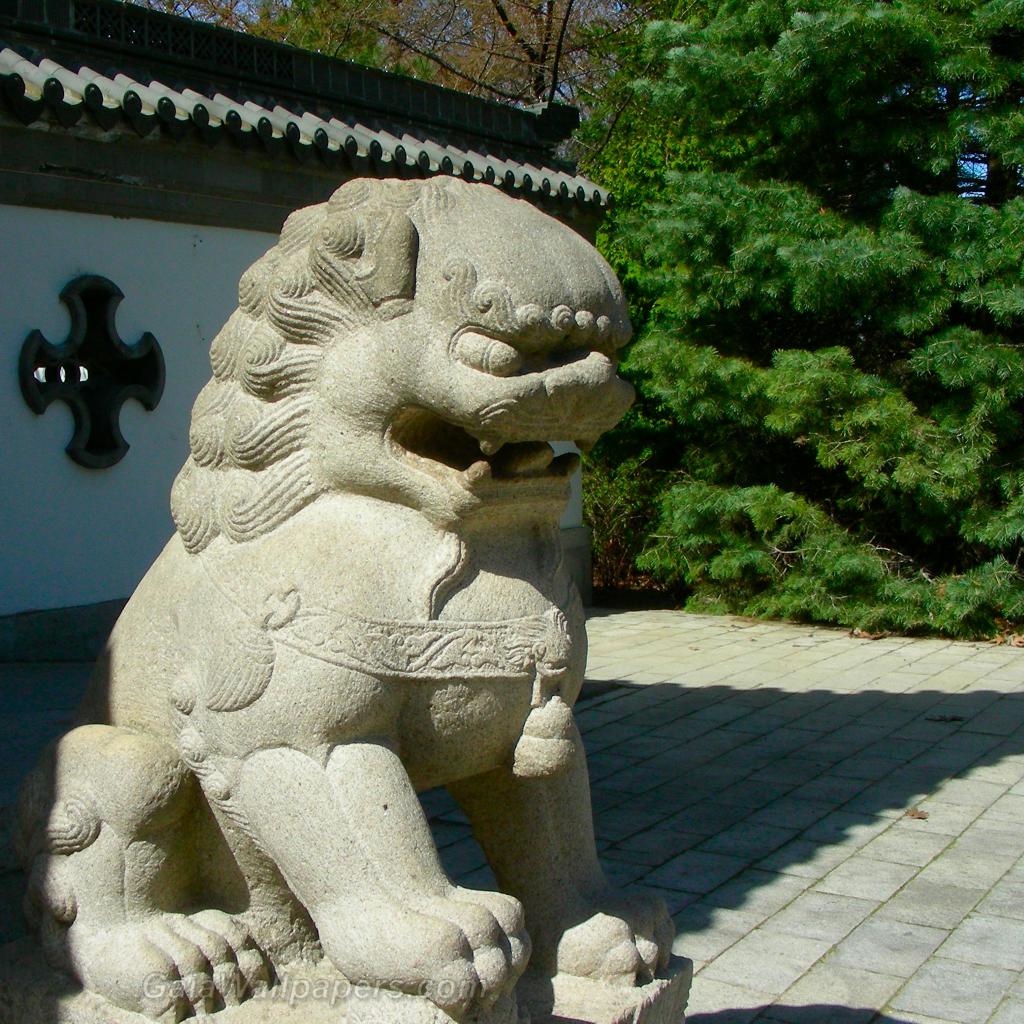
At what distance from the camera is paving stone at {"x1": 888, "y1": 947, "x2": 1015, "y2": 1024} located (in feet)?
10.3

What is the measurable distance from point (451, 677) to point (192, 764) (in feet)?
1.40

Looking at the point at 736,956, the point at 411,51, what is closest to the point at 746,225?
the point at 736,956

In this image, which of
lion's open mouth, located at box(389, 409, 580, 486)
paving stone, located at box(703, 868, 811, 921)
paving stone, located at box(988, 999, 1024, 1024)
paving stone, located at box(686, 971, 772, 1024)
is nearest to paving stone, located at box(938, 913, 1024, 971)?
paving stone, located at box(988, 999, 1024, 1024)

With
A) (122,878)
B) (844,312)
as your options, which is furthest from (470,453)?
(844,312)

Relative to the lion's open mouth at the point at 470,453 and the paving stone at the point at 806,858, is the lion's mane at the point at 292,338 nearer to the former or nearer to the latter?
the lion's open mouth at the point at 470,453

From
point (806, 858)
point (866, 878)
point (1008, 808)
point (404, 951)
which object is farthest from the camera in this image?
point (1008, 808)

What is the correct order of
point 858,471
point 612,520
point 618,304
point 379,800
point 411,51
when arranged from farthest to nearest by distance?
point 411,51 → point 612,520 → point 858,471 → point 618,304 → point 379,800

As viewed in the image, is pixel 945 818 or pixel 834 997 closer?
pixel 834 997

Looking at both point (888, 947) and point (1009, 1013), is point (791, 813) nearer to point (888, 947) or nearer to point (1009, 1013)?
point (888, 947)

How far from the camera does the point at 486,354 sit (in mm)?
1847

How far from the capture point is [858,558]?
29.1ft

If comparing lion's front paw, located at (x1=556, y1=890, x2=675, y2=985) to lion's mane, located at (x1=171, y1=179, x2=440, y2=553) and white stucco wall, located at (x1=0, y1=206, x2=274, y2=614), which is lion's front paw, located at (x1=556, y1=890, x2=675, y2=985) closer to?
lion's mane, located at (x1=171, y1=179, x2=440, y2=553)

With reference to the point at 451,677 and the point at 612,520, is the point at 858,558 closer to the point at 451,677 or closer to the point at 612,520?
the point at 612,520

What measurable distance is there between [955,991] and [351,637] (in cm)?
228
